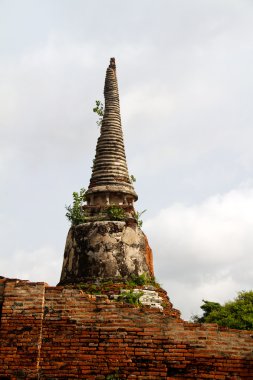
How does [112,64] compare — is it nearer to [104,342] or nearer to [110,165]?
[110,165]

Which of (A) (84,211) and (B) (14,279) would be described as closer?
(B) (14,279)

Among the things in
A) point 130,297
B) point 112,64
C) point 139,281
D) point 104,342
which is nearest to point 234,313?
point 139,281

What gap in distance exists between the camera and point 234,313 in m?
23.4

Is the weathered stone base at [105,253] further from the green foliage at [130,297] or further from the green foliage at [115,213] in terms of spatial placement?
the green foliage at [130,297]

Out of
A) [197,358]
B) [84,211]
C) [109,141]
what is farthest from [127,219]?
[197,358]

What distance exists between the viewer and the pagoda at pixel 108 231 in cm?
1420

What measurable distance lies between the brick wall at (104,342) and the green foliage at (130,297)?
2.74 meters

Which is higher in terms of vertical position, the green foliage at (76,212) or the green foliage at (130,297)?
the green foliage at (76,212)

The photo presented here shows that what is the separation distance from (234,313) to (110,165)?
37.3 feet

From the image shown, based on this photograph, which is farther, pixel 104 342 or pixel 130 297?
pixel 130 297

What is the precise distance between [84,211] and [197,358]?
7.64m

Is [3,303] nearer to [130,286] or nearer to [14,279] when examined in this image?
[14,279]

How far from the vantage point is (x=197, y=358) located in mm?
9352

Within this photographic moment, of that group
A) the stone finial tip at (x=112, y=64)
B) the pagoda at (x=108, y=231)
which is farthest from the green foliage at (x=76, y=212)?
the stone finial tip at (x=112, y=64)
